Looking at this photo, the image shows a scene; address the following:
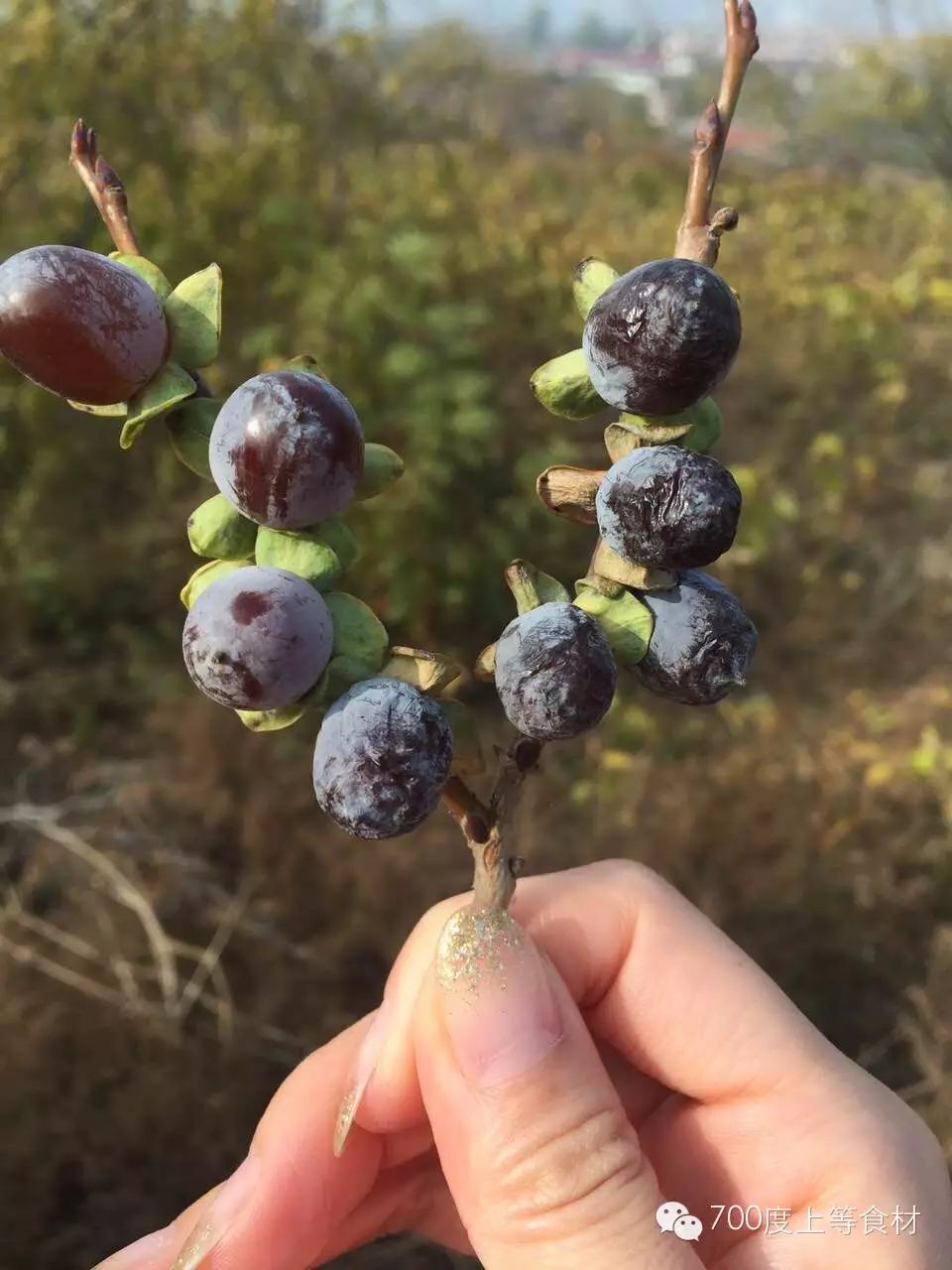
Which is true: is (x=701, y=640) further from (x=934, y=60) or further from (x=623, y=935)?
(x=934, y=60)

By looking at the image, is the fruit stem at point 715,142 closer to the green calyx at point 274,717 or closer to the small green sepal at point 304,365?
the small green sepal at point 304,365

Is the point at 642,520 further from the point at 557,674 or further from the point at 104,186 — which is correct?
the point at 104,186

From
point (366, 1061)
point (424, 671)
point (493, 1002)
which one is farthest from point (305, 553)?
point (366, 1061)

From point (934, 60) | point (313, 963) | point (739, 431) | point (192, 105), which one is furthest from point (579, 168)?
point (313, 963)

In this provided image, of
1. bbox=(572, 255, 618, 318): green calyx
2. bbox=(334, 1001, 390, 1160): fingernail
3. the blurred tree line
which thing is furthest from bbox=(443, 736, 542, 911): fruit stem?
the blurred tree line

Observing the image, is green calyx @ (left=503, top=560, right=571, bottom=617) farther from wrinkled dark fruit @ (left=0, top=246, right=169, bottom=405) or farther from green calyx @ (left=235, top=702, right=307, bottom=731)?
wrinkled dark fruit @ (left=0, top=246, right=169, bottom=405)

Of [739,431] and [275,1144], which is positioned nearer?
[275,1144]
